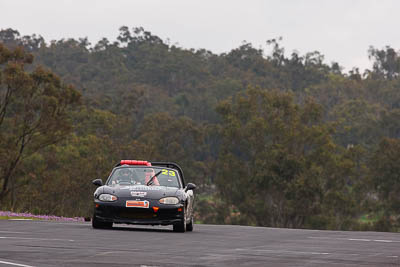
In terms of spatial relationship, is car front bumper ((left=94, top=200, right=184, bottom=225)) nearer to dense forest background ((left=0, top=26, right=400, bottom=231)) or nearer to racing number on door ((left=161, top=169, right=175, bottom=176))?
racing number on door ((left=161, top=169, right=175, bottom=176))

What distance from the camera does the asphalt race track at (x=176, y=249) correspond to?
35.4ft

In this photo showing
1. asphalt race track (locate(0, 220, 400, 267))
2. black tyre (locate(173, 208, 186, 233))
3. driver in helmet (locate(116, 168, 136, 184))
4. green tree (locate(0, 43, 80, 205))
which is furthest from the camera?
green tree (locate(0, 43, 80, 205))

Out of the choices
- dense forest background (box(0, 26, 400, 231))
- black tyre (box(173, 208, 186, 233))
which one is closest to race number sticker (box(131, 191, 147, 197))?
black tyre (box(173, 208, 186, 233))

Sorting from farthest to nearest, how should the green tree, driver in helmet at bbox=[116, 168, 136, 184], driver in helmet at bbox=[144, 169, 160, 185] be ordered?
the green tree
driver in helmet at bbox=[144, 169, 160, 185]
driver in helmet at bbox=[116, 168, 136, 184]

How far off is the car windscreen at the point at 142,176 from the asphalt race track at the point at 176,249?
1373 millimetres

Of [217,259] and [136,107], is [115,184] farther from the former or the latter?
[136,107]

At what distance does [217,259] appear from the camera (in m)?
11.3

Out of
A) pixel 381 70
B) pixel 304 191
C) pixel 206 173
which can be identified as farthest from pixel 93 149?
pixel 381 70

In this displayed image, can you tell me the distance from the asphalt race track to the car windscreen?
137 centimetres

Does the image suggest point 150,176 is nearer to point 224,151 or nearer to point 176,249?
point 176,249

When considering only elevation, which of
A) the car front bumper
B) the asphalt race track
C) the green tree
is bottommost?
the asphalt race track

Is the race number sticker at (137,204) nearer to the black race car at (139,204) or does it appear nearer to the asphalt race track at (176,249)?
the black race car at (139,204)

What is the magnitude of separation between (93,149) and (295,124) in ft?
58.1

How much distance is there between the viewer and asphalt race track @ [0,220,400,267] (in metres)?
10.8
